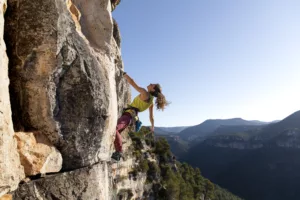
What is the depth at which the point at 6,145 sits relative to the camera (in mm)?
4559

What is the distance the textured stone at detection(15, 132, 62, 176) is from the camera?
5219 mm

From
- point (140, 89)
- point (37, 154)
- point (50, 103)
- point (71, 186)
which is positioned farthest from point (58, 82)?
point (140, 89)

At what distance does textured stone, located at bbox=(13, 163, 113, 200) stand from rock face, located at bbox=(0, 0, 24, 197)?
36 cm

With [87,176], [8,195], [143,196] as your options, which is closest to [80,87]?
[87,176]

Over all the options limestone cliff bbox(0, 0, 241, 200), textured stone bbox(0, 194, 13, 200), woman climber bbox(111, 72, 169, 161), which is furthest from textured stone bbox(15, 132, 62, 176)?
woman climber bbox(111, 72, 169, 161)

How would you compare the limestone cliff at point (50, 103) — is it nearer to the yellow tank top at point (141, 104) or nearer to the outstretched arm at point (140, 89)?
the outstretched arm at point (140, 89)

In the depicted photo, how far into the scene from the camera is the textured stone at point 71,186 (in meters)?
5.31

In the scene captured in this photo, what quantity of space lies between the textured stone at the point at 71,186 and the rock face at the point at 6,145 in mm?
359

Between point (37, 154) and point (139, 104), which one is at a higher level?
point (139, 104)

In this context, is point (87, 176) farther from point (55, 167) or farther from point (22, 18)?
point (22, 18)

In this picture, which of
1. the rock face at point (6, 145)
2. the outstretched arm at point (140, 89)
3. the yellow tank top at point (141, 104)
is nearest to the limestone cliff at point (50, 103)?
the rock face at point (6, 145)

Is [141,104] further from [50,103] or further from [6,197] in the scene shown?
[6,197]

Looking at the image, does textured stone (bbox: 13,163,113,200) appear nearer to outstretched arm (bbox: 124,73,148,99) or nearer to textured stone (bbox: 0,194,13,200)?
textured stone (bbox: 0,194,13,200)

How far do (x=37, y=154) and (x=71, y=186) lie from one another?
45.5 inches
